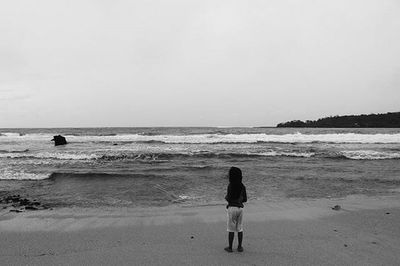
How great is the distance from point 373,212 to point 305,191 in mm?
3237

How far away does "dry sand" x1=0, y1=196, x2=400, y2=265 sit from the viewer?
184 inches

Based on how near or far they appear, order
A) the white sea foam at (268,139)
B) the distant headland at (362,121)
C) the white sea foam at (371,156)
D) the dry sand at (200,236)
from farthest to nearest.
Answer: the distant headland at (362,121) < the white sea foam at (268,139) < the white sea foam at (371,156) < the dry sand at (200,236)

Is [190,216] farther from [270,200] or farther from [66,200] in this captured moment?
[66,200]

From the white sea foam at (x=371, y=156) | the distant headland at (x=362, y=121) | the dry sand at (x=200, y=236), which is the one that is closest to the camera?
the dry sand at (x=200, y=236)

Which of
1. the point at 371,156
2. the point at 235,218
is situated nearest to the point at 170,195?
the point at 235,218

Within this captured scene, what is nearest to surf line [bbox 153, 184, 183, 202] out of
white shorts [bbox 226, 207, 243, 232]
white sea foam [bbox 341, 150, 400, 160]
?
white shorts [bbox 226, 207, 243, 232]

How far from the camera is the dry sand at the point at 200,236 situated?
4.68m

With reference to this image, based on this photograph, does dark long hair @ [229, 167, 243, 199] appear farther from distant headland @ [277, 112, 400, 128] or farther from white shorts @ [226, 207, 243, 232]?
distant headland @ [277, 112, 400, 128]

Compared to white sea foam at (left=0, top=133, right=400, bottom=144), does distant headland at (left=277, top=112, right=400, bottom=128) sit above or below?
above

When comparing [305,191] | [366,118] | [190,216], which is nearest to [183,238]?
[190,216]

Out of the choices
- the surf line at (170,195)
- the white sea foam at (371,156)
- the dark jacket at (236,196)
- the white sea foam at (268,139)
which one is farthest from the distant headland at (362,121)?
the dark jacket at (236,196)

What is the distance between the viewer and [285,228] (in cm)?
621

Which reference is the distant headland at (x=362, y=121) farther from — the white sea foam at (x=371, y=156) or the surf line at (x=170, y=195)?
the surf line at (x=170, y=195)

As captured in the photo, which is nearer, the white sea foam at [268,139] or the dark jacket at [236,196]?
the dark jacket at [236,196]
